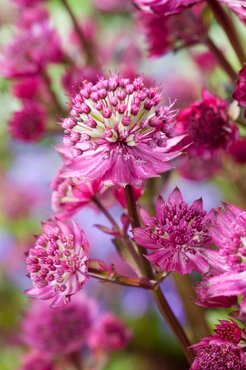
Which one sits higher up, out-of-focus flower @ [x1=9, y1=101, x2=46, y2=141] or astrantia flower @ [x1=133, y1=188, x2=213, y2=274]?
out-of-focus flower @ [x1=9, y1=101, x2=46, y2=141]

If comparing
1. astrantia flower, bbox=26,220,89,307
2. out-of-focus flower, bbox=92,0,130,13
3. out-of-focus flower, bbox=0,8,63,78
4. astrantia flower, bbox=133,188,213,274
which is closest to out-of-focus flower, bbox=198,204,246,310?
astrantia flower, bbox=133,188,213,274

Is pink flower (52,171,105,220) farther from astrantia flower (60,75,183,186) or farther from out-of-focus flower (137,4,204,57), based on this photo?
out-of-focus flower (137,4,204,57)

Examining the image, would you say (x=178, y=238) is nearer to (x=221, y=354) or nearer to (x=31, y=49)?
(x=221, y=354)

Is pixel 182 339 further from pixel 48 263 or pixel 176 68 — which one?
pixel 176 68

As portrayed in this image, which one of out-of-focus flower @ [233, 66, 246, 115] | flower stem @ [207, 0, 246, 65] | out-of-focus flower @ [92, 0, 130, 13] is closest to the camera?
out-of-focus flower @ [233, 66, 246, 115]

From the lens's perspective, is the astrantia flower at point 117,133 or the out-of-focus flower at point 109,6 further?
the out-of-focus flower at point 109,6

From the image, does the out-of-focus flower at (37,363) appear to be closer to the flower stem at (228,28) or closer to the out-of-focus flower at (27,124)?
the out-of-focus flower at (27,124)

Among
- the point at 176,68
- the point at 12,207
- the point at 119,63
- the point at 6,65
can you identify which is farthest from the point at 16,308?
the point at 176,68

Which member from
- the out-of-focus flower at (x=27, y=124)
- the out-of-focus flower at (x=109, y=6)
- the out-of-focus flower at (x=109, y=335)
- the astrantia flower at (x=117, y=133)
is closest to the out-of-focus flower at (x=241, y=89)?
the astrantia flower at (x=117, y=133)
